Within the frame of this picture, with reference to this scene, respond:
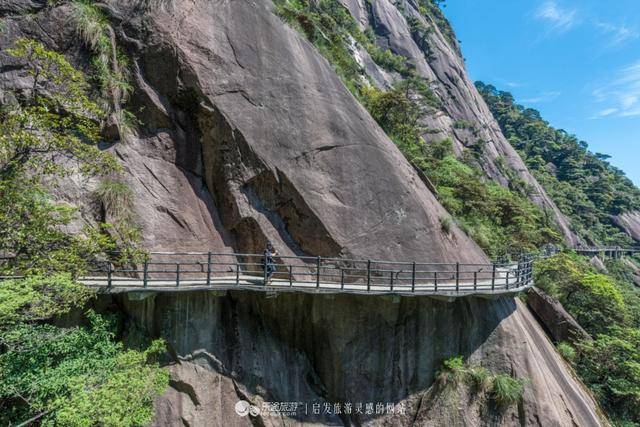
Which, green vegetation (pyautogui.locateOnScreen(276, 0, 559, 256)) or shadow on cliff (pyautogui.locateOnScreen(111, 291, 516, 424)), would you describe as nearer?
shadow on cliff (pyautogui.locateOnScreen(111, 291, 516, 424))

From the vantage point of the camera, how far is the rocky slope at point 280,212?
31.8ft

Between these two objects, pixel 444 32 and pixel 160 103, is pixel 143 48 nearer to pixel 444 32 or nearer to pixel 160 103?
pixel 160 103

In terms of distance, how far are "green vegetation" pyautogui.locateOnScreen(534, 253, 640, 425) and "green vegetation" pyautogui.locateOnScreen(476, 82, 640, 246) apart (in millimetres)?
33395

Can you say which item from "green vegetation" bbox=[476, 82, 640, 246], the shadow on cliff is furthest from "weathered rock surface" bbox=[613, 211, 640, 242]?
the shadow on cliff

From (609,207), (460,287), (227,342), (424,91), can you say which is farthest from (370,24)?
(609,207)

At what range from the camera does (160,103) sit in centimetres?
1085

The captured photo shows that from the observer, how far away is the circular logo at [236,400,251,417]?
29.2ft

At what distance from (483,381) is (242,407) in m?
8.21

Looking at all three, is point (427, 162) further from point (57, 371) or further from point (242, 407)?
point (57, 371)

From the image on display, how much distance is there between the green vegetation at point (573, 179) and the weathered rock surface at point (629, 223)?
3.40 feet

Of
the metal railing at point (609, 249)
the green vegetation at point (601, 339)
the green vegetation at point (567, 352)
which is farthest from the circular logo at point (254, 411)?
the metal railing at point (609, 249)

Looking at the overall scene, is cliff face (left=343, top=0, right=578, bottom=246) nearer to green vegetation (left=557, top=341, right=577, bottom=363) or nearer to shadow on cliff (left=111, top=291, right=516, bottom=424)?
green vegetation (left=557, top=341, right=577, bottom=363)

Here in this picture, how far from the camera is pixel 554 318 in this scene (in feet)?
56.6
